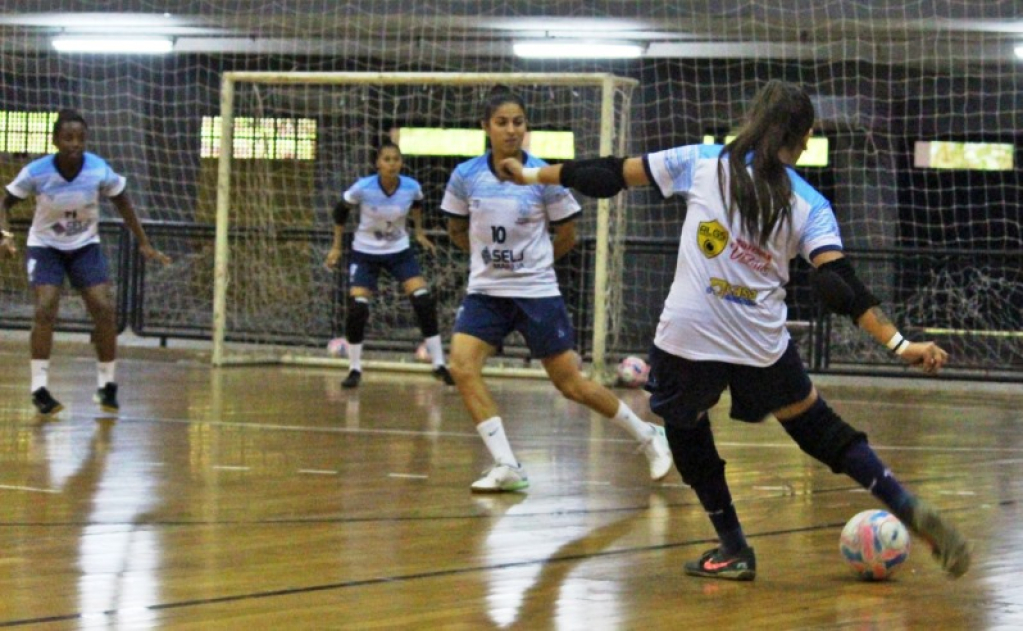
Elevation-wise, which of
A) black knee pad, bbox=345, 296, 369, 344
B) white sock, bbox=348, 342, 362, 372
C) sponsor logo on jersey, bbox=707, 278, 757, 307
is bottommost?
white sock, bbox=348, 342, 362, 372

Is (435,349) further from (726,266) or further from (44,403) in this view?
(726,266)

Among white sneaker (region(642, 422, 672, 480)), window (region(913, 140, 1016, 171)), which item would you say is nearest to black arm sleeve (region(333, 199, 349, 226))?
white sneaker (region(642, 422, 672, 480))

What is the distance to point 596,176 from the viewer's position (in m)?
5.44

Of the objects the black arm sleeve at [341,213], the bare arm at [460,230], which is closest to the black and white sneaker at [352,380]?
the black arm sleeve at [341,213]

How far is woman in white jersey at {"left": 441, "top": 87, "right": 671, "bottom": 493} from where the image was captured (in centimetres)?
766

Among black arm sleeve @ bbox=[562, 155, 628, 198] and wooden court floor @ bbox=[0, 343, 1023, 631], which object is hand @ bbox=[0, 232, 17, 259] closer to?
wooden court floor @ bbox=[0, 343, 1023, 631]

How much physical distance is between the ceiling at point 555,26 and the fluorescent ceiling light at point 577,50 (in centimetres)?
12

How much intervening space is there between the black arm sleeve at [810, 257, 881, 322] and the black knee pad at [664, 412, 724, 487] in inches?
22.8

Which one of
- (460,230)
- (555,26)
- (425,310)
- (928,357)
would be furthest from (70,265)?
(555,26)

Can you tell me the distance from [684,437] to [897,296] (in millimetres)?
11036

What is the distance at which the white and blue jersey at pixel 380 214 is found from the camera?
545 inches

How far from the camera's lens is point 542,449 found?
9297 millimetres

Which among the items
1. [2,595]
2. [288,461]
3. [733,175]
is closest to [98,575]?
[2,595]

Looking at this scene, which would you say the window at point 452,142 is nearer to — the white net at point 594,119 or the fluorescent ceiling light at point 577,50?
the white net at point 594,119
